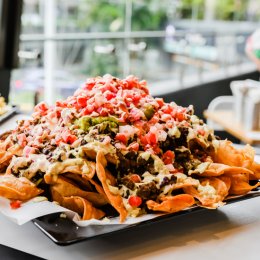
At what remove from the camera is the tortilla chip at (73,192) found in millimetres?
1185

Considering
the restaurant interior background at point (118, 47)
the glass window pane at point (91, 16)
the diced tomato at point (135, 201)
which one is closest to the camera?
the diced tomato at point (135, 201)

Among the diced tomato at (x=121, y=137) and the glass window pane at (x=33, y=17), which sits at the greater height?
the glass window pane at (x=33, y=17)

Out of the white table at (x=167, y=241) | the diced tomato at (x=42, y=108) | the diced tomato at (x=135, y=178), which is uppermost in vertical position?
the diced tomato at (x=42, y=108)

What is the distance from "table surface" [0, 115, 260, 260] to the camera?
44.4 inches

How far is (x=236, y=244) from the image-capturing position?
1.19 m

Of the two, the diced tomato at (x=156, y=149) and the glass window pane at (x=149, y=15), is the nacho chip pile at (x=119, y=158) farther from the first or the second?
the glass window pane at (x=149, y=15)

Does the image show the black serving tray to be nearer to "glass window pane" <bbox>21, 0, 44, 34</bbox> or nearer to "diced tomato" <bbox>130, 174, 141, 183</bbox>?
"diced tomato" <bbox>130, 174, 141, 183</bbox>

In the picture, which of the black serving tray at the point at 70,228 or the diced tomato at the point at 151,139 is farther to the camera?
the diced tomato at the point at 151,139

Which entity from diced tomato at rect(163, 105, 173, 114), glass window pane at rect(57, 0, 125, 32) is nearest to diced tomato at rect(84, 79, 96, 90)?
diced tomato at rect(163, 105, 173, 114)

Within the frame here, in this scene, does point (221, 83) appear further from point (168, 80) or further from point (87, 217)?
point (87, 217)

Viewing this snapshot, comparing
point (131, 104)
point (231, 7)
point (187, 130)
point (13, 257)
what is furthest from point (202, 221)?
point (231, 7)

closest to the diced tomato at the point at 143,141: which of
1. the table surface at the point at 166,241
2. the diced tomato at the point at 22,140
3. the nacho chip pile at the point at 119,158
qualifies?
the nacho chip pile at the point at 119,158

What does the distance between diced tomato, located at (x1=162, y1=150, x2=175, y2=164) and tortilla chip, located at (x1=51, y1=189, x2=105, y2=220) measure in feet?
0.77

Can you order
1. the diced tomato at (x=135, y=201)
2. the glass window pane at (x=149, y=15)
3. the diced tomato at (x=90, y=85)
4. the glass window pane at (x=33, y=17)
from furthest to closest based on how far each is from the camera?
the glass window pane at (x=149, y=15), the glass window pane at (x=33, y=17), the diced tomato at (x=90, y=85), the diced tomato at (x=135, y=201)
